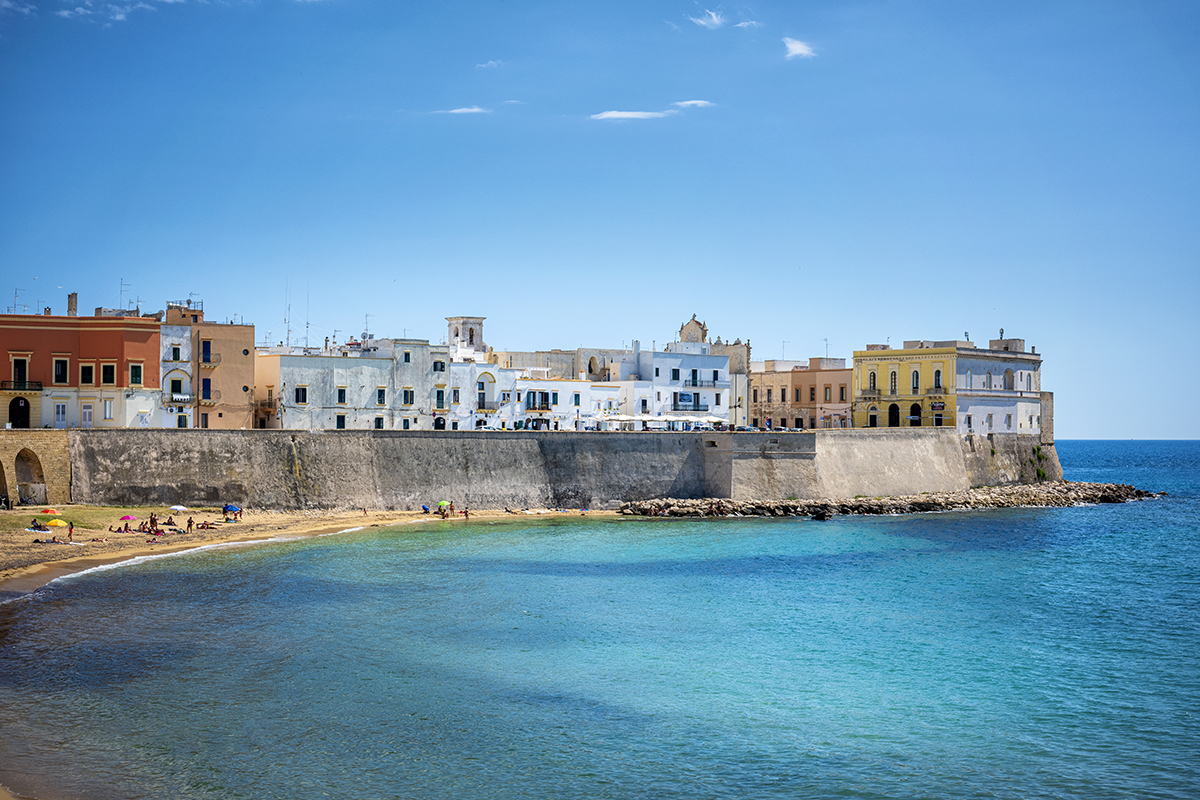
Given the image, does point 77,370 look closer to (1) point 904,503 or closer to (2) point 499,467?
(2) point 499,467

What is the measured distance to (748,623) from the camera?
26.0 metres

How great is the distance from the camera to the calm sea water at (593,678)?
15578 millimetres

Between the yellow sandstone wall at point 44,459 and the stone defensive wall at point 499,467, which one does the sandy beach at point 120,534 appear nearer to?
the stone defensive wall at point 499,467

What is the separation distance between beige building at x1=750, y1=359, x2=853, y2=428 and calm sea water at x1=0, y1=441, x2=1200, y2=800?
3209 cm

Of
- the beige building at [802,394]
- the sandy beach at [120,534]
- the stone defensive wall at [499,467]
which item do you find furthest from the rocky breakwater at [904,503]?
the beige building at [802,394]

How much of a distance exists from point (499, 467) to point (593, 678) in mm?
27173

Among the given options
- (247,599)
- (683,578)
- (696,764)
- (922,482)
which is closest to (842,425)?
(922,482)

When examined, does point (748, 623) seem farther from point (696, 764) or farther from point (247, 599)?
point (247, 599)

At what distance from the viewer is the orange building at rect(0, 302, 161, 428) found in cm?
4175

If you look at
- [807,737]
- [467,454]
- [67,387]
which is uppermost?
[67,387]

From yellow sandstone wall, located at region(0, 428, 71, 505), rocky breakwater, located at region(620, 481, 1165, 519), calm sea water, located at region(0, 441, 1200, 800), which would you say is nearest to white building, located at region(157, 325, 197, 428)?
yellow sandstone wall, located at region(0, 428, 71, 505)

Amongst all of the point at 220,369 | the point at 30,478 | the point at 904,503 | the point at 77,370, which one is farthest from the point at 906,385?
the point at 30,478

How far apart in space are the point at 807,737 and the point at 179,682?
1196 centimetres

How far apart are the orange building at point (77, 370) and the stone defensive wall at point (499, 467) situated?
3827 millimetres
